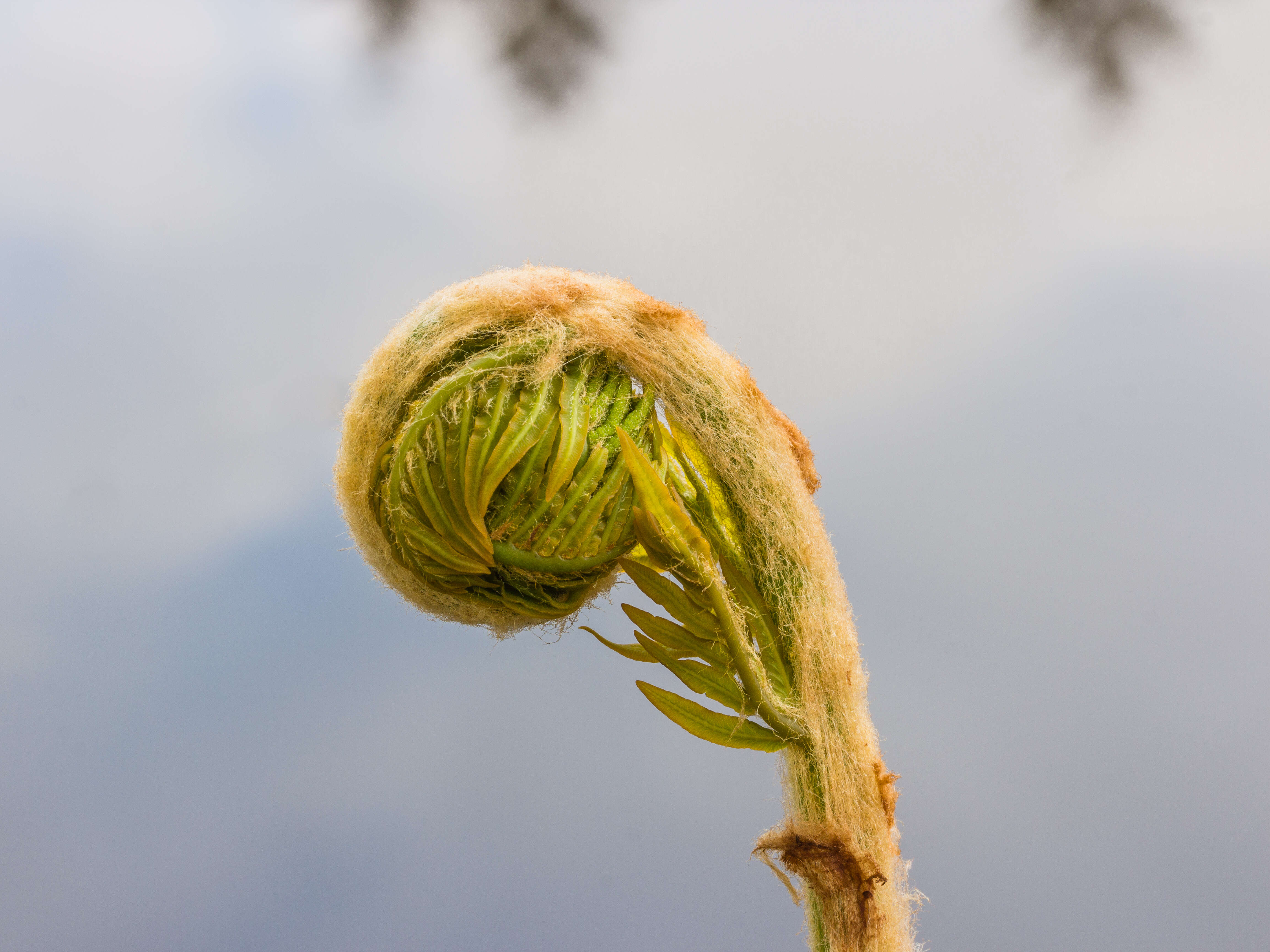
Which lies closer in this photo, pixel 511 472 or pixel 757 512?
pixel 511 472

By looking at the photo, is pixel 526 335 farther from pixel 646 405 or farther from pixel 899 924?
pixel 899 924

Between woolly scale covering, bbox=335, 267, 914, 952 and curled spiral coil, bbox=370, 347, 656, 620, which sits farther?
woolly scale covering, bbox=335, 267, 914, 952

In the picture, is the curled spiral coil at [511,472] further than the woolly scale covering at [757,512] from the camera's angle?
No

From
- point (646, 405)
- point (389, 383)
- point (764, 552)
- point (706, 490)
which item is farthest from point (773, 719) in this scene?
point (389, 383)
